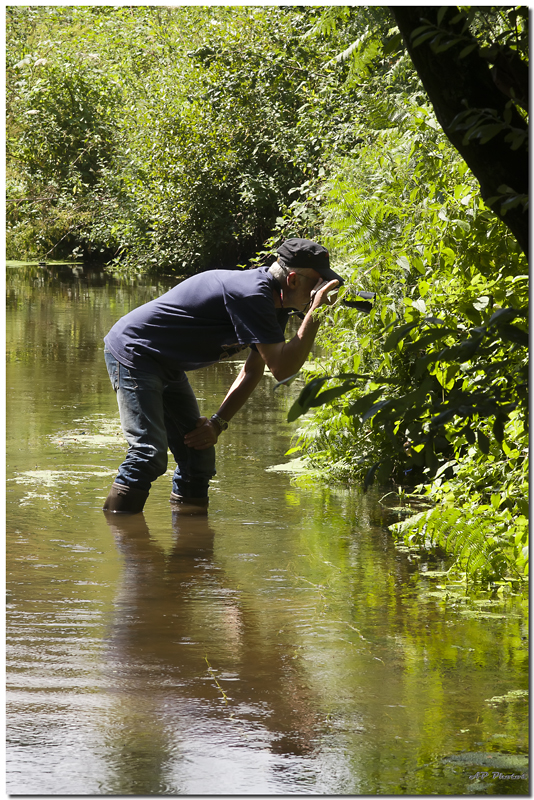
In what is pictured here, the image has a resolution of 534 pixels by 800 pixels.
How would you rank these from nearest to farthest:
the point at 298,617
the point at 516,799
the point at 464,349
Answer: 1. the point at 464,349
2. the point at 516,799
3. the point at 298,617

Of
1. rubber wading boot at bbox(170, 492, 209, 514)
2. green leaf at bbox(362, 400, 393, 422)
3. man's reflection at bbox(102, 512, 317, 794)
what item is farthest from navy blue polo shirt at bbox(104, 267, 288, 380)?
green leaf at bbox(362, 400, 393, 422)

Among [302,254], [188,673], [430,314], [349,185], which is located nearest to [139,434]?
[302,254]

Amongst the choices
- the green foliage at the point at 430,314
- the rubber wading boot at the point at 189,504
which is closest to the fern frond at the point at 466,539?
the green foliage at the point at 430,314

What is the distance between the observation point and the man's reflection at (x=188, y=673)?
3.16 meters

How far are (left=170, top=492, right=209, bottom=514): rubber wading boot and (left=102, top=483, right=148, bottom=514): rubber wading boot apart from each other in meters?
0.33

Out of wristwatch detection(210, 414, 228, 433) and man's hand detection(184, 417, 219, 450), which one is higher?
wristwatch detection(210, 414, 228, 433)

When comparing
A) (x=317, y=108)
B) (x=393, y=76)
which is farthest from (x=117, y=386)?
(x=317, y=108)

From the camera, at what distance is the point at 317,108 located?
18.0 m

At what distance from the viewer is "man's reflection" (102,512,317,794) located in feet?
10.4

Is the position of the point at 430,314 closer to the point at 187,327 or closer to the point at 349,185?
the point at 187,327

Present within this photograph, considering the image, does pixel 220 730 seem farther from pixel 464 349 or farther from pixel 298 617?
pixel 464 349

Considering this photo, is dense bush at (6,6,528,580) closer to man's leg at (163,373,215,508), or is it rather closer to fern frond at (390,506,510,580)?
fern frond at (390,506,510,580)

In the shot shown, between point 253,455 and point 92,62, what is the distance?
84.4ft

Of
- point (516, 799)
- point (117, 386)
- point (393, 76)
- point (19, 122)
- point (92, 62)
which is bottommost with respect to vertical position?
point (516, 799)
